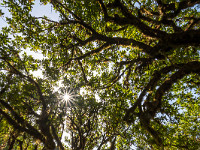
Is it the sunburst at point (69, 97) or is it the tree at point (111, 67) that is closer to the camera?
the tree at point (111, 67)

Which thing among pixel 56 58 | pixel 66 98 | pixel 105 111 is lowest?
pixel 105 111

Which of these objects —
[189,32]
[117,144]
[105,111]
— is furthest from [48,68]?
[117,144]

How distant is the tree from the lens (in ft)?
18.2

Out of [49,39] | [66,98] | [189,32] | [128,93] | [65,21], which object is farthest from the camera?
[66,98]

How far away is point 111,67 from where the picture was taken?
A: 9914 millimetres

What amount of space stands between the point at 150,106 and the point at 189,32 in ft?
12.6

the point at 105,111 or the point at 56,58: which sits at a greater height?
the point at 56,58

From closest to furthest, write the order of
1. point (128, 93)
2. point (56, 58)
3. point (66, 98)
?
point (56, 58), point (128, 93), point (66, 98)

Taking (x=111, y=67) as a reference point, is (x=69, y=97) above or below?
below

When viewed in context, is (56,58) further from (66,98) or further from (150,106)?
(150,106)

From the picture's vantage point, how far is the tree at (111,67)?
218 inches

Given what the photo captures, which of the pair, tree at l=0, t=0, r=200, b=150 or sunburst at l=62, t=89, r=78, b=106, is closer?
tree at l=0, t=0, r=200, b=150

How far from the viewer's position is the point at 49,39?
298 inches

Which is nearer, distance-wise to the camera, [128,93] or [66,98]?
[128,93]
